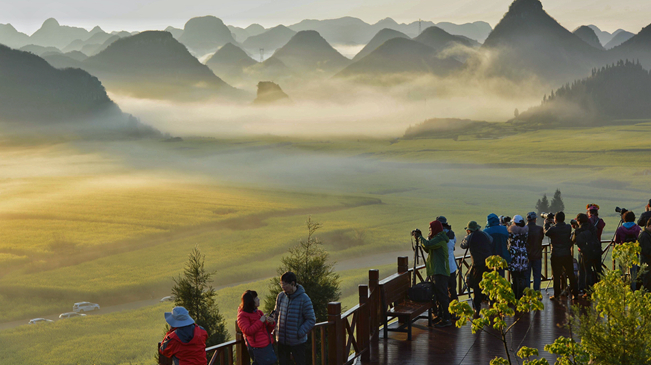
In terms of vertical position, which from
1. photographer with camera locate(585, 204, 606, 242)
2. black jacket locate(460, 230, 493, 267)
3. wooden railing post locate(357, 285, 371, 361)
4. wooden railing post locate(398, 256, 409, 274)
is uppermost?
photographer with camera locate(585, 204, 606, 242)

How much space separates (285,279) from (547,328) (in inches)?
219

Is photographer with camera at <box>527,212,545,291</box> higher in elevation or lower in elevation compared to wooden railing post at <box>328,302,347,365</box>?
higher

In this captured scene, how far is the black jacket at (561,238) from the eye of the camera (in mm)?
10789

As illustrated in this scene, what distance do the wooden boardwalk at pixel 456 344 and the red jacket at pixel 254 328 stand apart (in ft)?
8.15

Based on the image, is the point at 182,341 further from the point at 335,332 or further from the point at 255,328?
the point at 335,332

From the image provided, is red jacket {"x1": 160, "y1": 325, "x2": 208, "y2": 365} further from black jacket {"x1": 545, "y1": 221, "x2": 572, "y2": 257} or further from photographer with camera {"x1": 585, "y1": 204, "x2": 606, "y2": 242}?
photographer with camera {"x1": 585, "y1": 204, "x2": 606, "y2": 242}

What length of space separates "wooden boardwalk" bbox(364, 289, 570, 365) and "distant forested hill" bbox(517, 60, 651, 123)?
152 meters

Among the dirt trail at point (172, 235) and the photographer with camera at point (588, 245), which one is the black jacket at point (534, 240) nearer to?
the photographer with camera at point (588, 245)

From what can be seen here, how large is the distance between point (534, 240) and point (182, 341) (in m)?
7.67

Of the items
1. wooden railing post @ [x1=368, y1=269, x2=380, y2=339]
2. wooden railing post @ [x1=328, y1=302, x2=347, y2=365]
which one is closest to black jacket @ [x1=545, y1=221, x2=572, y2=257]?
wooden railing post @ [x1=368, y1=269, x2=380, y2=339]

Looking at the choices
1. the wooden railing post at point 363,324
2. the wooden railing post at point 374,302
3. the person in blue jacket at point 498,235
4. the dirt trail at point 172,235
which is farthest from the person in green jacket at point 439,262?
the dirt trail at point 172,235

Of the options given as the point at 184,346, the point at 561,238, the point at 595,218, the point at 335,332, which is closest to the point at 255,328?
the point at 184,346

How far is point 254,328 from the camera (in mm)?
6379

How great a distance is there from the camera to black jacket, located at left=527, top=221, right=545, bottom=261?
10938mm
